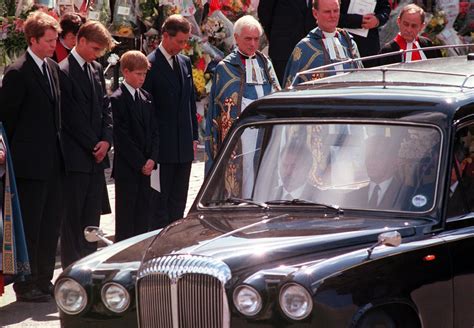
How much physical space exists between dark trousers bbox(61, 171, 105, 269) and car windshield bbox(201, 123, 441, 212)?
2.79 metres

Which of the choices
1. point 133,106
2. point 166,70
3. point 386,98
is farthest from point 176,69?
point 386,98

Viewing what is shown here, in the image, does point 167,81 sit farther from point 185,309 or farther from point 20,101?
point 185,309

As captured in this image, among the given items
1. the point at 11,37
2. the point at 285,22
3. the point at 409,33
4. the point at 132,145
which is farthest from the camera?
the point at 285,22

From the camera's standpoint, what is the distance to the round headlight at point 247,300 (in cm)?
557

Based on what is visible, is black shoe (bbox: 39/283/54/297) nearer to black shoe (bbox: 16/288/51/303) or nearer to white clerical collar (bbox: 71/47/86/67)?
black shoe (bbox: 16/288/51/303)

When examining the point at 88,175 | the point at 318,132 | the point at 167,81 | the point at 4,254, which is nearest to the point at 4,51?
the point at 167,81

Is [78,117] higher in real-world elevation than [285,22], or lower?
lower

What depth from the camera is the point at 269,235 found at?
239 inches

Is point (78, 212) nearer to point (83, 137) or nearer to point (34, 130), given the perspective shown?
point (83, 137)

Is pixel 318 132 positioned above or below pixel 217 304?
above

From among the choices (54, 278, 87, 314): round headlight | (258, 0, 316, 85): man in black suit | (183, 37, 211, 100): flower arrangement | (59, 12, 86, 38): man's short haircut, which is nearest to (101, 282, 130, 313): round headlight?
(54, 278, 87, 314): round headlight

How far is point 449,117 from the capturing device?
646 centimetres

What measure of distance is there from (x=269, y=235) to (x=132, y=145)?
4.21 m

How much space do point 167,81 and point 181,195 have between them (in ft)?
3.45
